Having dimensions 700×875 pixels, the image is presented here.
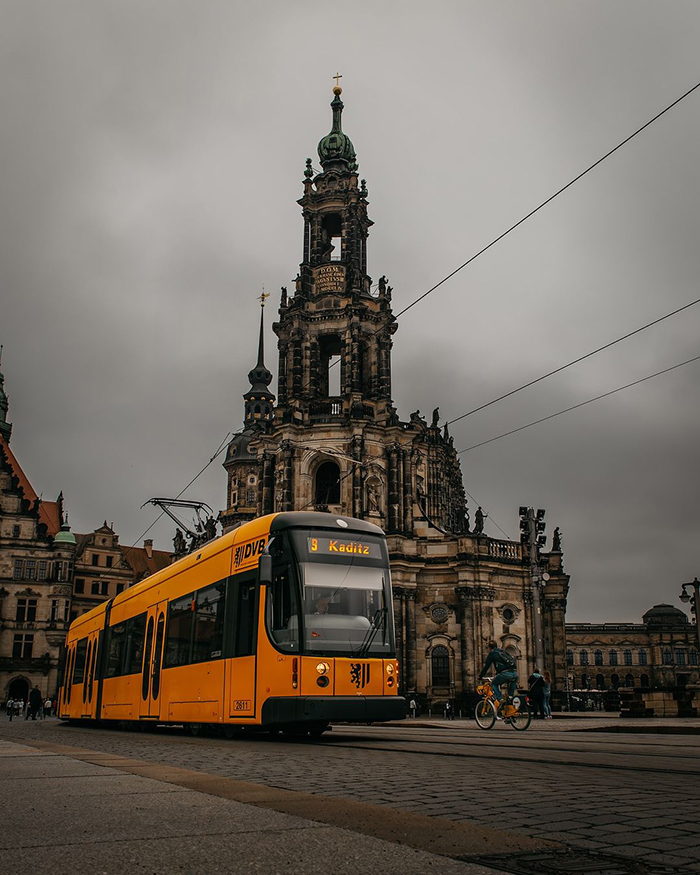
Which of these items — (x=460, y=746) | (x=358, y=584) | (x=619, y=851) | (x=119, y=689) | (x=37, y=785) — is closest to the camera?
(x=619, y=851)

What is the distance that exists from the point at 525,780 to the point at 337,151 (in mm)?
55474

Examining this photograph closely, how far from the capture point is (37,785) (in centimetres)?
608

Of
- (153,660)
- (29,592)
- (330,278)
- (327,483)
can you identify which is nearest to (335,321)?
(330,278)

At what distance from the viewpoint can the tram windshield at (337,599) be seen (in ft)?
43.1

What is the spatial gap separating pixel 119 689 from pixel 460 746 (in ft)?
38.2

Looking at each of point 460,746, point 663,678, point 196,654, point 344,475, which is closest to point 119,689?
point 196,654

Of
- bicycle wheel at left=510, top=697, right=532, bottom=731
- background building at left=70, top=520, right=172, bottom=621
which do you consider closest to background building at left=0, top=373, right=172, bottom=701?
background building at left=70, top=520, right=172, bottom=621

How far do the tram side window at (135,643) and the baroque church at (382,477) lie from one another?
961 inches

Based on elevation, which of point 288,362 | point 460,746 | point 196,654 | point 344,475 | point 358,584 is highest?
point 288,362

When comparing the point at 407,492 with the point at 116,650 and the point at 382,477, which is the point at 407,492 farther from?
the point at 116,650

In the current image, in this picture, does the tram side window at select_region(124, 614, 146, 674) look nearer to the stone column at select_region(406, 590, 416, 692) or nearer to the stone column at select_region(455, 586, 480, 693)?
the stone column at select_region(406, 590, 416, 692)

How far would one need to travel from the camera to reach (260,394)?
3733 inches

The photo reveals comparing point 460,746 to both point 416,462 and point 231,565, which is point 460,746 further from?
point 416,462

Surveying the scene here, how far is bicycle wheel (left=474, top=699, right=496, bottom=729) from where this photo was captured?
645 inches
